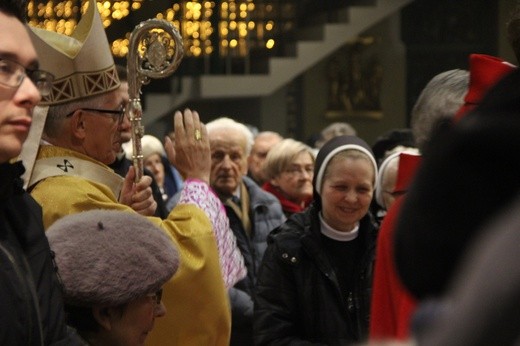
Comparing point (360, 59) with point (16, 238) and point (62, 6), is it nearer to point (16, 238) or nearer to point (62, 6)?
point (62, 6)

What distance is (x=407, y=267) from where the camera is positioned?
2.40ft

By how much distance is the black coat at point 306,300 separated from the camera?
145 inches

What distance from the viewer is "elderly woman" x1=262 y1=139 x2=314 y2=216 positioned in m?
6.30

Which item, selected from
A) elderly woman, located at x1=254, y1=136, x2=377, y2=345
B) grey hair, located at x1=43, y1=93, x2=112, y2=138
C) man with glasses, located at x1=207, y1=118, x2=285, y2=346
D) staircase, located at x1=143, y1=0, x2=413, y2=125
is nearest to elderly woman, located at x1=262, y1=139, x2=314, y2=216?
man with glasses, located at x1=207, y1=118, x2=285, y2=346

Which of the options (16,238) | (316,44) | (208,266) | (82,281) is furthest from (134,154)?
(316,44)

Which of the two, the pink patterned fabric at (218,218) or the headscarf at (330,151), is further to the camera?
the headscarf at (330,151)

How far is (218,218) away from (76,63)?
624 millimetres

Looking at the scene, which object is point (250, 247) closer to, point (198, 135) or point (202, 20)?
point (198, 135)

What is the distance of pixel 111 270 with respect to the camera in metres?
2.37

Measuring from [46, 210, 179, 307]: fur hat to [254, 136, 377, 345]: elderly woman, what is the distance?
1.26 m

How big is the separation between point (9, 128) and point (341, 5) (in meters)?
13.6

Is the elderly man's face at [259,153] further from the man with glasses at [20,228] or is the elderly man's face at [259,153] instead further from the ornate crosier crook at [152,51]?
the man with glasses at [20,228]

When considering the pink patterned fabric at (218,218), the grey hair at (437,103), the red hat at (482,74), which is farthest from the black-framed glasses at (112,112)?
the red hat at (482,74)

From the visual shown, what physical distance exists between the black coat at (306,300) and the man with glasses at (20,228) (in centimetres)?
167
